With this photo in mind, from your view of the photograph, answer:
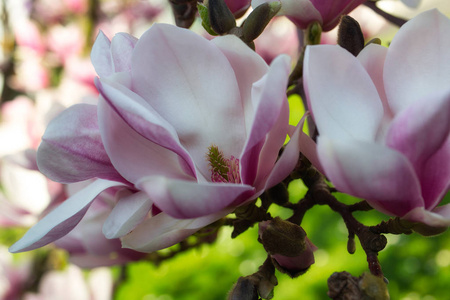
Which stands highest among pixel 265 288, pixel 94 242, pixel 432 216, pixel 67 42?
pixel 432 216

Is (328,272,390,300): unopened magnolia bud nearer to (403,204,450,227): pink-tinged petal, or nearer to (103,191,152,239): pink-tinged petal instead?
(403,204,450,227): pink-tinged petal

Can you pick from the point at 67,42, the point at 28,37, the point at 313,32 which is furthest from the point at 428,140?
the point at 28,37

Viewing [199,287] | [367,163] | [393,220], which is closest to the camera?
[367,163]

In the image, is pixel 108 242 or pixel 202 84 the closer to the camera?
pixel 202 84

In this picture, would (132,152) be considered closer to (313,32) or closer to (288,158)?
(288,158)

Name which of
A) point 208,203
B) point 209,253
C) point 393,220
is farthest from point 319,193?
point 209,253

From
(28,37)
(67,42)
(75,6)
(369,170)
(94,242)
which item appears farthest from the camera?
(75,6)

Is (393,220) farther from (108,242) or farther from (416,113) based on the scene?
(108,242)
